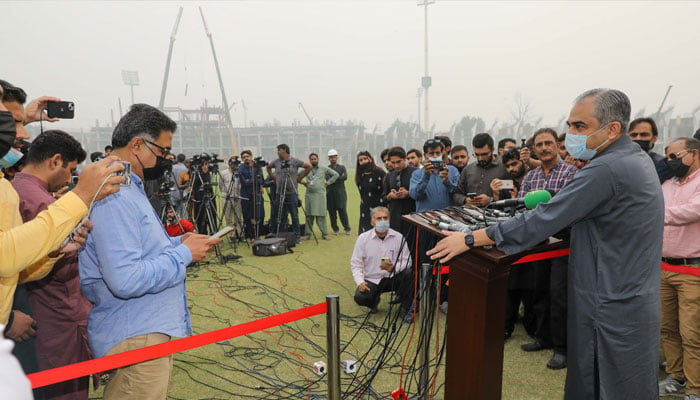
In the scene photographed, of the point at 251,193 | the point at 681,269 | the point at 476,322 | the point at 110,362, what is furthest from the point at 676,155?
the point at 251,193

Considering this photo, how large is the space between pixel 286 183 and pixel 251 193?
89 cm

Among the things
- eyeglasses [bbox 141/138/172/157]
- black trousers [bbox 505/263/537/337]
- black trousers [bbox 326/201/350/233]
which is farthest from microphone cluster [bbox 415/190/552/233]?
black trousers [bbox 326/201/350/233]

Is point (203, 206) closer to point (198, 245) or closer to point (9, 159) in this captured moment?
point (9, 159)

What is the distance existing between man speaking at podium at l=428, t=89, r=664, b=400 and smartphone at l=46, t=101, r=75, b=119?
258cm

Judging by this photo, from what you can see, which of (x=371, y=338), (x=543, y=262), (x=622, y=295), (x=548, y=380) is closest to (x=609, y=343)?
(x=622, y=295)

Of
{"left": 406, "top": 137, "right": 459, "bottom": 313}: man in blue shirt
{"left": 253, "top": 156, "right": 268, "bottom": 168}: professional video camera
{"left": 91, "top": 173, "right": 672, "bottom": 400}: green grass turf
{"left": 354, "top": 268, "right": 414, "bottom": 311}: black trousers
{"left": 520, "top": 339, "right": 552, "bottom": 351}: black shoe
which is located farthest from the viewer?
{"left": 253, "top": 156, "right": 268, "bottom": 168}: professional video camera

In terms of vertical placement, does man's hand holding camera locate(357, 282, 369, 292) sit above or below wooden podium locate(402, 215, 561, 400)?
below

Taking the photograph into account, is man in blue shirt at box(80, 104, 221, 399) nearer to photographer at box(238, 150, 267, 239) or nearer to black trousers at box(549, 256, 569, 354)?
black trousers at box(549, 256, 569, 354)

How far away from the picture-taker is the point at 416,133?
40312 millimetres

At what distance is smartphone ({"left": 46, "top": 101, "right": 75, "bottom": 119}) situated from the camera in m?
Result: 2.63

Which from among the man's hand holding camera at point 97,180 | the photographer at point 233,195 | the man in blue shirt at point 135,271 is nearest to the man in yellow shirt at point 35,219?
the man's hand holding camera at point 97,180

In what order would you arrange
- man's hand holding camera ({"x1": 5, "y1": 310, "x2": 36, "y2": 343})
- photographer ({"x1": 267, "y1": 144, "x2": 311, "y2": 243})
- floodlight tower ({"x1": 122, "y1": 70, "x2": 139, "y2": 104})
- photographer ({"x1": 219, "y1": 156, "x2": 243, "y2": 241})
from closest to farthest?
man's hand holding camera ({"x1": 5, "y1": 310, "x2": 36, "y2": 343}) → photographer ({"x1": 267, "y1": 144, "x2": 311, "y2": 243}) → photographer ({"x1": 219, "y1": 156, "x2": 243, "y2": 241}) → floodlight tower ({"x1": 122, "y1": 70, "x2": 139, "y2": 104})

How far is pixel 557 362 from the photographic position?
10.5 ft

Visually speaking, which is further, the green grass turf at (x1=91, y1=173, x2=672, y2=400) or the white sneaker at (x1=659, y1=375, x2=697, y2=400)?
the green grass turf at (x1=91, y1=173, x2=672, y2=400)
